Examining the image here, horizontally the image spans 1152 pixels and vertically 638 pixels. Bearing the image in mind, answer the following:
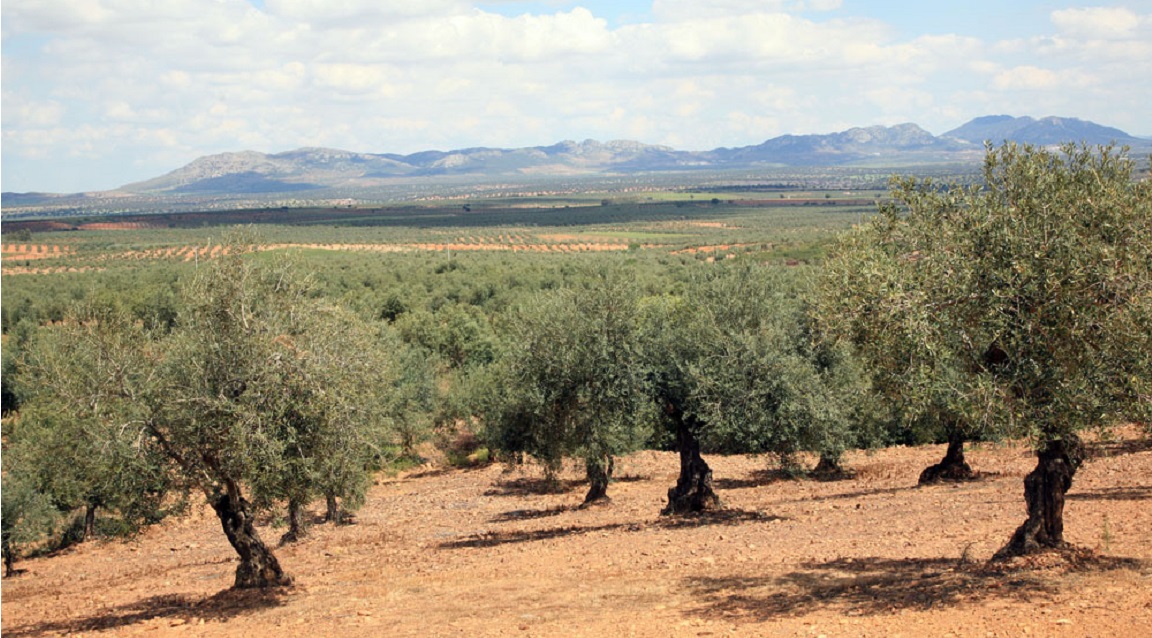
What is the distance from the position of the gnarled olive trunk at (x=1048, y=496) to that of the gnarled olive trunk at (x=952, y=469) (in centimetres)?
1269

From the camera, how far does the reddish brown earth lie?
13.0 meters

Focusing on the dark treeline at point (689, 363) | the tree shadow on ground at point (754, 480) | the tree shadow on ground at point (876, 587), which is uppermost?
the dark treeline at point (689, 363)

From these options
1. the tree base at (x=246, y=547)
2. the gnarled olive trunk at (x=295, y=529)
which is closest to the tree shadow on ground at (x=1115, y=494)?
the tree base at (x=246, y=547)

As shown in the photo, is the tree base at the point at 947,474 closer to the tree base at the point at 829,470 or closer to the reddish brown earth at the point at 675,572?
the reddish brown earth at the point at 675,572

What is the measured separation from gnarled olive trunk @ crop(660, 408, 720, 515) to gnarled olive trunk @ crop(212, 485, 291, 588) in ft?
31.8

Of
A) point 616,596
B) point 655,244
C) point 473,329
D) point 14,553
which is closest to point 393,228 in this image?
point 655,244

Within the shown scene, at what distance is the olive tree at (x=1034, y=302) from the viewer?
41.1 feet

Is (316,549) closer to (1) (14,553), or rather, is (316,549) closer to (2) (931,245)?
(1) (14,553)

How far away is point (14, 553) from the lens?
101 ft

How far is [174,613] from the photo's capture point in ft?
57.1

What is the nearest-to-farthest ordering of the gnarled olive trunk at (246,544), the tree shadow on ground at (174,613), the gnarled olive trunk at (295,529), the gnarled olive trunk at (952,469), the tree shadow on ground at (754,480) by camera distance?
the tree shadow on ground at (174,613)
the gnarled olive trunk at (246,544)
the gnarled olive trunk at (295,529)
the gnarled olive trunk at (952,469)
the tree shadow on ground at (754,480)

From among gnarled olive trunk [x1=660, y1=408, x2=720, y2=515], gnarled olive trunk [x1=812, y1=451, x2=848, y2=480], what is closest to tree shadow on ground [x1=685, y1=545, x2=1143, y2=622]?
gnarled olive trunk [x1=660, y1=408, x2=720, y2=515]

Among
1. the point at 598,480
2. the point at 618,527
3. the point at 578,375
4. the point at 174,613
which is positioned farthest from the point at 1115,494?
the point at 174,613

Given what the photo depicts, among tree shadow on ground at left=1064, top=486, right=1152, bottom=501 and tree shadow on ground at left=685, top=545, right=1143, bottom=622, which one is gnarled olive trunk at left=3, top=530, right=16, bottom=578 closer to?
tree shadow on ground at left=685, top=545, right=1143, bottom=622
